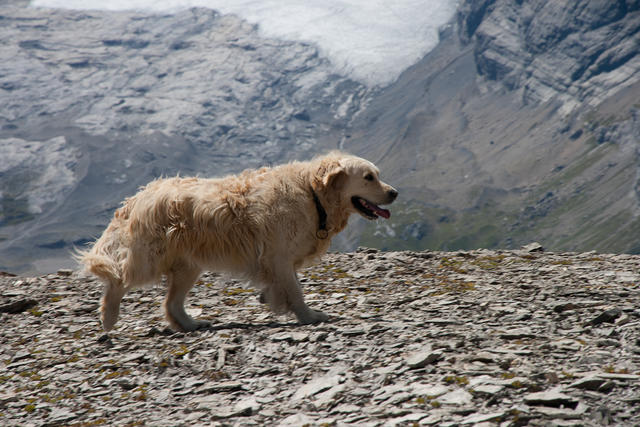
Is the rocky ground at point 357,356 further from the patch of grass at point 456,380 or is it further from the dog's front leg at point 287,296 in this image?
the dog's front leg at point 287,296

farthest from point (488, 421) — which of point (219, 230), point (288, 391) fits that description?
point (219, 230)

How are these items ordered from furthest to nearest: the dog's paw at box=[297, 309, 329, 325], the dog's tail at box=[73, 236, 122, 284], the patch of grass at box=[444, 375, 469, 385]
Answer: the dog's paw at box=[297, 309, 329, 325], the dog's tail at box=[73, 236, 122, 284], the patch of grass at box=[444, 375, 469, 385]

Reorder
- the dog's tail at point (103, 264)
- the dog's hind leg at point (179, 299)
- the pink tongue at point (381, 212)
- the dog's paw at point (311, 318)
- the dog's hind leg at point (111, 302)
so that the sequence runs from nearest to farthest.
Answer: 1. the dog's tail at point (103, 264)
2. the dog's hind leg at point (111, 302)
3. the dog's paw at point (311, 318)
4. the dog's hind leg at point (179, 299)
5. the pink tongue at point (381, 212)

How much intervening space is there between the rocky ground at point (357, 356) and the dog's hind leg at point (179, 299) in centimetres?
42

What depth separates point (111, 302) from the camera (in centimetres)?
1268

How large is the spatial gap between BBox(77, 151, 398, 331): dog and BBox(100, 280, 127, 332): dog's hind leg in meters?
0.02

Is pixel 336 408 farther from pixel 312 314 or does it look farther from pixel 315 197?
pixel 315 197

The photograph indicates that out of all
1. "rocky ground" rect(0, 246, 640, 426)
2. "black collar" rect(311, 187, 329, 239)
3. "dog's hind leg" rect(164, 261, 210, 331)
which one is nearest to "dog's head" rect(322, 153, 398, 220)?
"black collar" rect(311, 187, 329, 239)

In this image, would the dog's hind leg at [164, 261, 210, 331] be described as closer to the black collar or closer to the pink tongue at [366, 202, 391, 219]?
the black collar

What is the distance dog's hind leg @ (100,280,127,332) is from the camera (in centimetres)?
1255

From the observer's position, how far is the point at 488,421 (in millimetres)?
7254

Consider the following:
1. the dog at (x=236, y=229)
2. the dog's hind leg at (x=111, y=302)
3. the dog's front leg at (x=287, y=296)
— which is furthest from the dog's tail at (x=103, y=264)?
the dog's front leg at (x=287, y=296)

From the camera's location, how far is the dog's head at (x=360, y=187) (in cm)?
1339

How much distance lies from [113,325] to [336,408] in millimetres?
6391
